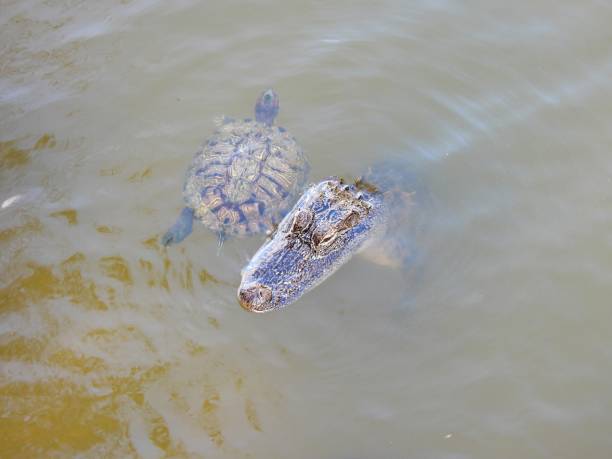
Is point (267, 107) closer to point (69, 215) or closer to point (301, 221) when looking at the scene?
point (301, 221)

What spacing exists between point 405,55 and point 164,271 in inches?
150

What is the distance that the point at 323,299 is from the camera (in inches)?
185

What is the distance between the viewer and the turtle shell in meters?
4.73

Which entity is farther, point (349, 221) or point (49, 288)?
point (349, 221)

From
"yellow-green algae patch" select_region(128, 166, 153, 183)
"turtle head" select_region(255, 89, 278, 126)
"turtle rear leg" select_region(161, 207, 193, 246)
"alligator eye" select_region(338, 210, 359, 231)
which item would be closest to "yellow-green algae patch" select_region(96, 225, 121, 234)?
"turtle rear leg" select_region(161, 207, 193, 246)

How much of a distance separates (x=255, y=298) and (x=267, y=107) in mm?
2329

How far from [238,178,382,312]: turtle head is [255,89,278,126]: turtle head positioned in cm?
116

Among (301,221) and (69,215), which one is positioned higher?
(301,221)

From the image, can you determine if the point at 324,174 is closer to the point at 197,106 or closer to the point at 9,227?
the point at 197,106

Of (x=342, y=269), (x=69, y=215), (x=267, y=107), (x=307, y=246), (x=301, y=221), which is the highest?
(x=267, y=107)

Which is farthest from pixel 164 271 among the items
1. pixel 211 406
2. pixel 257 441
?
pixel 257 441

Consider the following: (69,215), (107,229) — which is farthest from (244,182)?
(69,215)

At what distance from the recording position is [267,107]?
220 inches

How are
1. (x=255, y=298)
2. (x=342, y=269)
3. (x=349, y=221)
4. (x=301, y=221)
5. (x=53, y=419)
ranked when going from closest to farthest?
(x=53, y=419)
(x=255, y=298)
(x=301, y=221)
(x=349, y=221)
(x=342, y=269)
